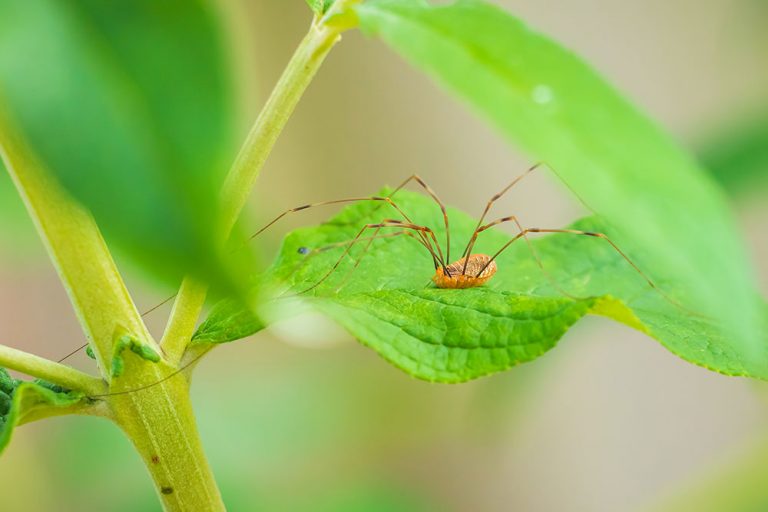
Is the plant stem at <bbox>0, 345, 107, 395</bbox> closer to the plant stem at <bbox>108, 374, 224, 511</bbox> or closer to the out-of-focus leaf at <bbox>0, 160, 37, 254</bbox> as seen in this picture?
the plant stem at <bbox>108, 374, 224, 511</bbox>

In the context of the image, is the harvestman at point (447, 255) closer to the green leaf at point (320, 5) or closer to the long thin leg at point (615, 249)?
the long thin leg at point (615, 249)

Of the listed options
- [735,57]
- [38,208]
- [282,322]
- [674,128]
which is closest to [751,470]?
[282,322]

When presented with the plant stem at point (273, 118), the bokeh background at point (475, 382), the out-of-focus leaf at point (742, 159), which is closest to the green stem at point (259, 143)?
the plant stem at point (273, 118)

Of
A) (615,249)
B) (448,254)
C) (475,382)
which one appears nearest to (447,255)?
(448,254)

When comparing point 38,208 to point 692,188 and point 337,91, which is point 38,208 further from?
point 337,91

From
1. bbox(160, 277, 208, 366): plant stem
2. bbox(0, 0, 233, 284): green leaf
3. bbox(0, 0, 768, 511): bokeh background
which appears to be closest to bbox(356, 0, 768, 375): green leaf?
bbox(0, 0, 233, 284): green leaf
